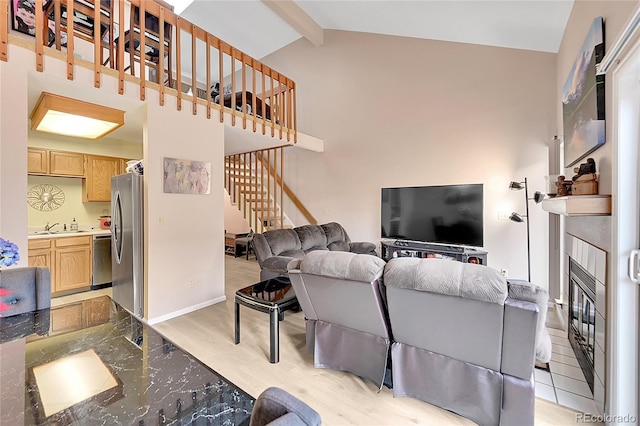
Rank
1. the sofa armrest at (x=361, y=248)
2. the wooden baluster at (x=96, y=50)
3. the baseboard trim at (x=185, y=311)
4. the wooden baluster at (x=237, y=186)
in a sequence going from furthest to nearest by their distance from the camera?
the wooden baluster at (x=237, y=186)
the sofa armrest at (x=361, y=248)
the baseboard trim at (x=185, y=311)
the wooden baluster at (x=96, y=50)

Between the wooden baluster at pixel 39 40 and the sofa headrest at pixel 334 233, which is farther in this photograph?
the sofa headrest at pixel 334 233

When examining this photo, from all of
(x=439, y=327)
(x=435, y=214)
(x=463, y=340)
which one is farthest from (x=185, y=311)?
(x=435, y=214)

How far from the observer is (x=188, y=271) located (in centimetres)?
355

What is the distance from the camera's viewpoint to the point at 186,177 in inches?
137

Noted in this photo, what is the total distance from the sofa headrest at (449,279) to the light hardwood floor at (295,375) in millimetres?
863

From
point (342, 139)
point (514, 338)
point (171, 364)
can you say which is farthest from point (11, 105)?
point (342, 139)

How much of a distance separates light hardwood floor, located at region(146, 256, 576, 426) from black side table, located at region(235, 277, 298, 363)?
168mm

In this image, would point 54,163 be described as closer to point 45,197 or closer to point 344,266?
point 45,197

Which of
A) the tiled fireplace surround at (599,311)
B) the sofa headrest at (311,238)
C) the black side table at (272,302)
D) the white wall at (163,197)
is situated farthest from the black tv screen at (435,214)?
the white wall at (163,197)

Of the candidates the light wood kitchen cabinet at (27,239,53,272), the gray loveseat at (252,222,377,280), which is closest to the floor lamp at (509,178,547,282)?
the gray loveseat at (252,222,377,280)

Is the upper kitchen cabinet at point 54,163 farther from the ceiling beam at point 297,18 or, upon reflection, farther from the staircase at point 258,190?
the ceiling beam at point 297,18

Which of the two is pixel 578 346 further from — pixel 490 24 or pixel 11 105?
pixel 11 105

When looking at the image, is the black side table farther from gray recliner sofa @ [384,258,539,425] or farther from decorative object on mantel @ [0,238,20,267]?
decorative object on mantel @ [0,238,20,267]

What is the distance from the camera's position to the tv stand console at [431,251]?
12.9ft
